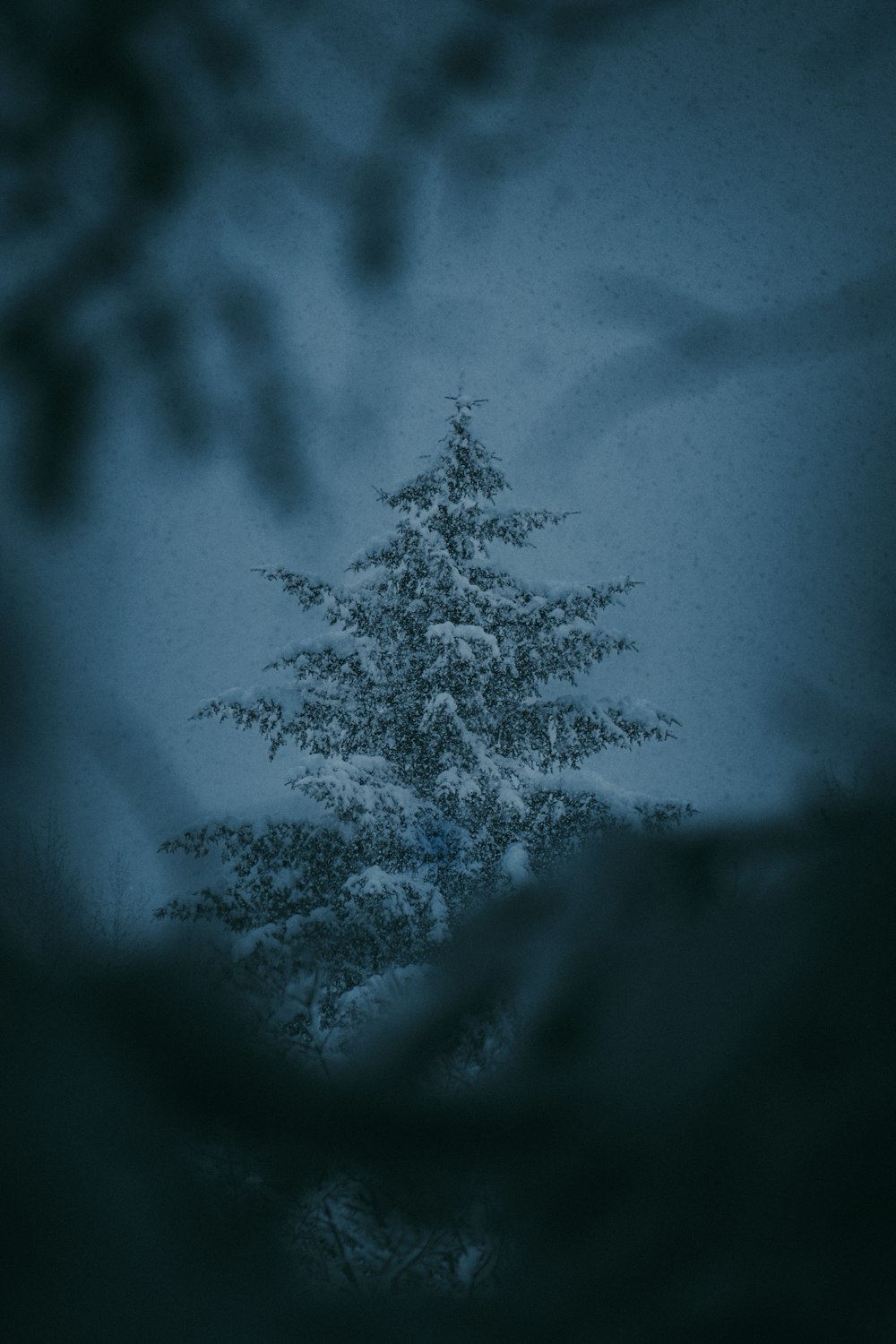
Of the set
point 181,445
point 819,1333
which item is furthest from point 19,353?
point 819,1333

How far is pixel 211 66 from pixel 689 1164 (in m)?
1.43

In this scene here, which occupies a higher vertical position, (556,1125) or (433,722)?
(433,722)

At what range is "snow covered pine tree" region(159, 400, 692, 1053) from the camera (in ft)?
13.0

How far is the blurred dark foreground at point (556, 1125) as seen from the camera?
51 centimetres

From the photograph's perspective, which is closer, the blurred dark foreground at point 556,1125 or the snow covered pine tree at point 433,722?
the blurred dark foreground at point 556,1125

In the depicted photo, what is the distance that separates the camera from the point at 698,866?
23.1 inches

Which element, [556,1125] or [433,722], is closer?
[556,1125]

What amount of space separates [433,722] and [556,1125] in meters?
3.83

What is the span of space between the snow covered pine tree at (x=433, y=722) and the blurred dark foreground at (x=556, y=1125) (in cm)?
300

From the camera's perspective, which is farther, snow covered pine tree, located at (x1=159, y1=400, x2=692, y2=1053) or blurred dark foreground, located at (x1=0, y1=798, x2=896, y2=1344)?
snow covered pine tree, located at (x1=159, y1=400, x2=692, y2=1053)

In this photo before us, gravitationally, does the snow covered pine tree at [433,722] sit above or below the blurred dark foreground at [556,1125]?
above

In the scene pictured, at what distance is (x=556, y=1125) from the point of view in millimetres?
533

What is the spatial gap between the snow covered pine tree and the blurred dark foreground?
3.00 meters

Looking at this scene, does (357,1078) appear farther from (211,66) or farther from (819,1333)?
(211,66)
